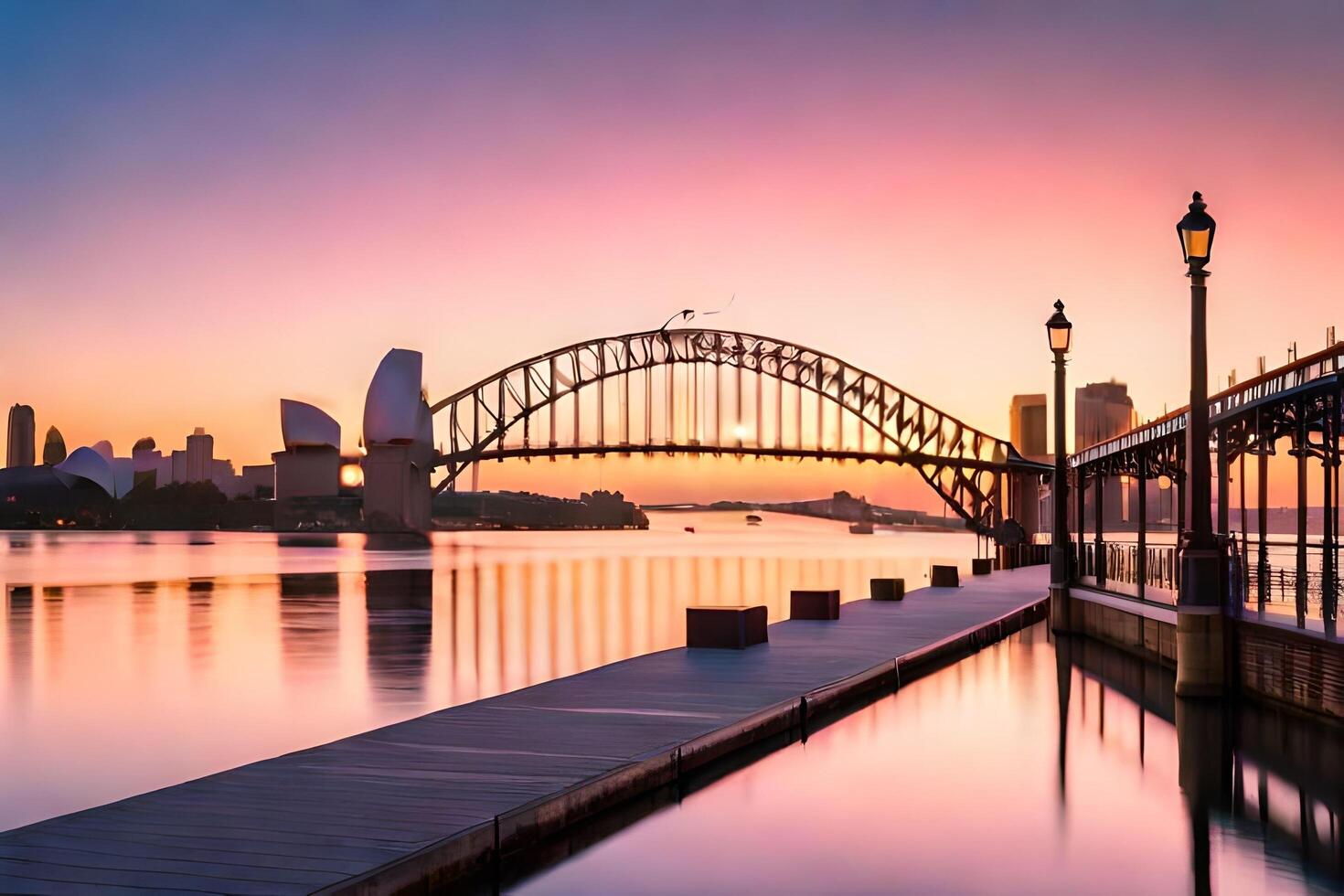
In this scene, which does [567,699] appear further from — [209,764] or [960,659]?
[960,659]

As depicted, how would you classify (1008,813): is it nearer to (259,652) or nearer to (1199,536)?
(1199,536)

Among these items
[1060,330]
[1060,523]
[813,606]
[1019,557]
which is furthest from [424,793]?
[1019,557]

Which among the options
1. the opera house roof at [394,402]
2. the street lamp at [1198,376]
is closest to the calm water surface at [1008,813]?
the street lamp at [1198,376]

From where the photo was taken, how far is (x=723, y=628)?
19234mm

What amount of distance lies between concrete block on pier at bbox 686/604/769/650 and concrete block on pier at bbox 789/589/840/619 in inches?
195

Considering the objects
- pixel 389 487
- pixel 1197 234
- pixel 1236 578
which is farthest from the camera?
pixel 389 487

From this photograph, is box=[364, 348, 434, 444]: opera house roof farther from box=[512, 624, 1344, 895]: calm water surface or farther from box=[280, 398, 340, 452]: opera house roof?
box=[512, 624, 1344, 895]: calm water surface

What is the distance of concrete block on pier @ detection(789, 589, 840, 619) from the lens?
24.5 meters

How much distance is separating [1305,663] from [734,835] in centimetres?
656

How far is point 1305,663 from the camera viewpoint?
13.3 metres

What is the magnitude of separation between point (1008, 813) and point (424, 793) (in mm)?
5004

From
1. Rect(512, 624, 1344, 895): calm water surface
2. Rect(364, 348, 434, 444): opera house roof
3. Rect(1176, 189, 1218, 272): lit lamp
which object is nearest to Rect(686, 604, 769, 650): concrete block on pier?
Rect(512, 624, 1344, 895): calm water surface

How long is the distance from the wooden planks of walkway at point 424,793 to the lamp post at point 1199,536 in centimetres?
374

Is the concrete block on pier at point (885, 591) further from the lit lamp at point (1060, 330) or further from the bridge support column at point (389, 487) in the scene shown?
the bridge support column at point (389, 487)
